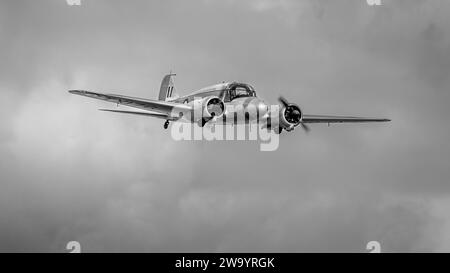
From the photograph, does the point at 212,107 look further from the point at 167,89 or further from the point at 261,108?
the point at 167,89

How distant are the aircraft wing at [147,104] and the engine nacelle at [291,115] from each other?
9076mm

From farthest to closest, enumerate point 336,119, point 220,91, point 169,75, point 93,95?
1. point 169,75
2. point 336,119
3. point 220,91
4. point 93,95

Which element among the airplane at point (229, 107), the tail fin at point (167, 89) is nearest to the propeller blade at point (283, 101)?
the airplane at point (229, 107)

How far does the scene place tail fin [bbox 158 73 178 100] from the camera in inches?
3723

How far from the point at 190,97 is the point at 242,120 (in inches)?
476

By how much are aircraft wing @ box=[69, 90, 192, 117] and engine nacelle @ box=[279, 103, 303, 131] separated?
29.8ft

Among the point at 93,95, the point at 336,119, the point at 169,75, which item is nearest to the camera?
the point at 93,95

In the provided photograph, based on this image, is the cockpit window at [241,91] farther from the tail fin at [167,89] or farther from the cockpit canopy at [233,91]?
the tail fin at [167,89]

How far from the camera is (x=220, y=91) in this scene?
67812mm

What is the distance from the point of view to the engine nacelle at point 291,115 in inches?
2542
